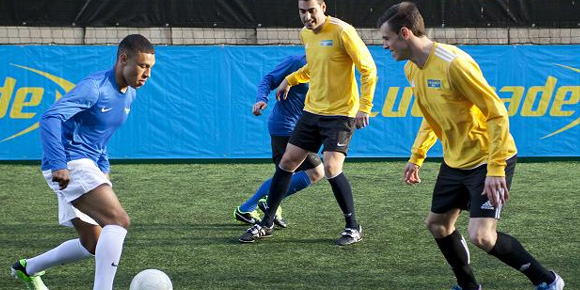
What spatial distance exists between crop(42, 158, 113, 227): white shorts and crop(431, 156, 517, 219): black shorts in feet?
6.28

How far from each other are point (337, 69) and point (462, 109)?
2116 millimetres

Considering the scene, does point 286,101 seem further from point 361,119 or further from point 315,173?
point 361,119

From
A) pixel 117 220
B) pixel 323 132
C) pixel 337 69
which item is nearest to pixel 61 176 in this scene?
pixel 117 220

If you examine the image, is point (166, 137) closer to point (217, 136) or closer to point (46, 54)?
point (217, 136)

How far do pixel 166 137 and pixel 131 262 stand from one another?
20.9 ft

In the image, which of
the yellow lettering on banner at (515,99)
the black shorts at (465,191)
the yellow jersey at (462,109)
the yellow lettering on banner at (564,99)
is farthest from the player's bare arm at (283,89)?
the yellow lettering on banner at (564,99)

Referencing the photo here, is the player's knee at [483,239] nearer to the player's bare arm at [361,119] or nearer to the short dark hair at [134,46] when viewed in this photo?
the player's bare arm at [361,119]

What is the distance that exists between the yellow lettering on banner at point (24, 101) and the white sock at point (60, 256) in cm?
740

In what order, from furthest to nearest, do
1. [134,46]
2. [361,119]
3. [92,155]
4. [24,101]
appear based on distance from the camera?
[24,101]
[361,119]
[92,155]
[134,46]

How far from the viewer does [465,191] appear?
4941 mm

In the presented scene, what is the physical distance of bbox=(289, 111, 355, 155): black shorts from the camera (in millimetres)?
6805

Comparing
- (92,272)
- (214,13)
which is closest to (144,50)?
(92,272)

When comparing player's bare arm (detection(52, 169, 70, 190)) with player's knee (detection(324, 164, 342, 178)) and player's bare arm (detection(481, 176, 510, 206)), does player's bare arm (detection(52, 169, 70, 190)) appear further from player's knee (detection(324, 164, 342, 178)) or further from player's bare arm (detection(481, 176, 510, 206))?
player's knee (detection(324, 164, 342, 178))

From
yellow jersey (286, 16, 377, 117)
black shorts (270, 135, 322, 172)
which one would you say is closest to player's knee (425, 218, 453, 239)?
yellow jersey (286, 16, 377, 117)
